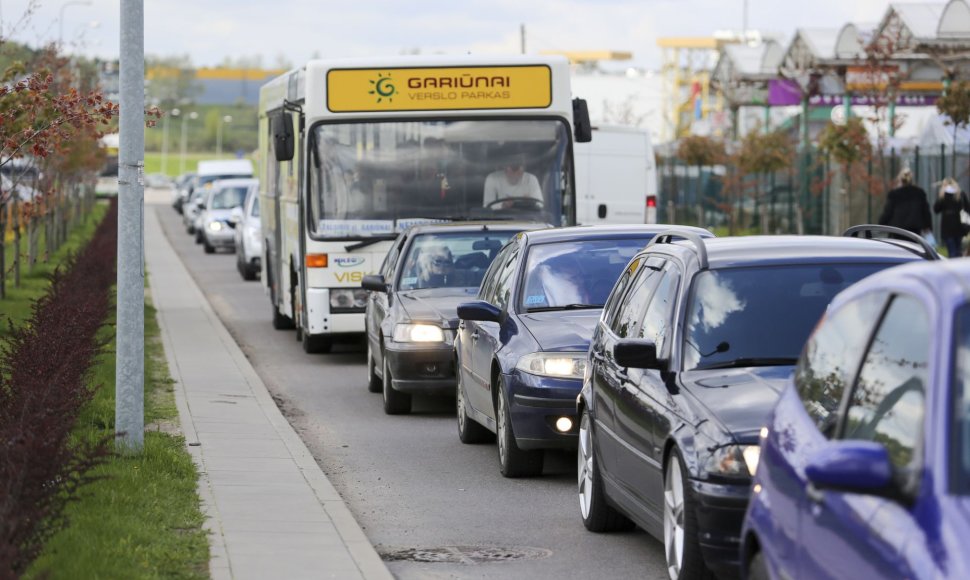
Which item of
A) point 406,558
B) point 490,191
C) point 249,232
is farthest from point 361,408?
point 249,232

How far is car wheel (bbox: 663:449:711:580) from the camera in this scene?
681 centimetres

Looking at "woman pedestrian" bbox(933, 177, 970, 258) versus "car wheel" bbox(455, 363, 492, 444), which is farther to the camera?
"woman pedestrian" bbox(933, 177, 970, 258)

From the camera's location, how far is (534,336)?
35.6 feet

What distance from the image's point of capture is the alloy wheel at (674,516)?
699cm

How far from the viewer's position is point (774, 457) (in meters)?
5.21

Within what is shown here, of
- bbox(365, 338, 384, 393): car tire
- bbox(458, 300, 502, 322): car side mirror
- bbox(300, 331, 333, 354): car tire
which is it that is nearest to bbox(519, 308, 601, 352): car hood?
bbox(458, 300, 502, 322): car side mirror

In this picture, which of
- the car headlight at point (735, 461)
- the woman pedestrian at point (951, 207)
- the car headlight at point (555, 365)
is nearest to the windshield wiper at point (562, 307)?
the car headlight at point (555, 365)

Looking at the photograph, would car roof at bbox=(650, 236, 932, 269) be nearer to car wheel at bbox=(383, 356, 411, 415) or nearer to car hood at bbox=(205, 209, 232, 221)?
car wheel at bbox=(383, 356, 411, 415)

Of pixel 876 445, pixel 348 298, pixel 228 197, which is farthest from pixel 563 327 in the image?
pixel 228 197

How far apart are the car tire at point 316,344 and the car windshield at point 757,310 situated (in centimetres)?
1180

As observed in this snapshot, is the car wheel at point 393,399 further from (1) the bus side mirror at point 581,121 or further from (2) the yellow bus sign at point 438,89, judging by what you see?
(2) the yellow bus sign at point 438,89

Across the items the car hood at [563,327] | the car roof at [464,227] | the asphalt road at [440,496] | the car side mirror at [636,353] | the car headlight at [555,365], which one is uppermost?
the car roof at [464,227]

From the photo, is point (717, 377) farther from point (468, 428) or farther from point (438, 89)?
point (438, 89)

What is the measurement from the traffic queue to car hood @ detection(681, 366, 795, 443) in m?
0.01
